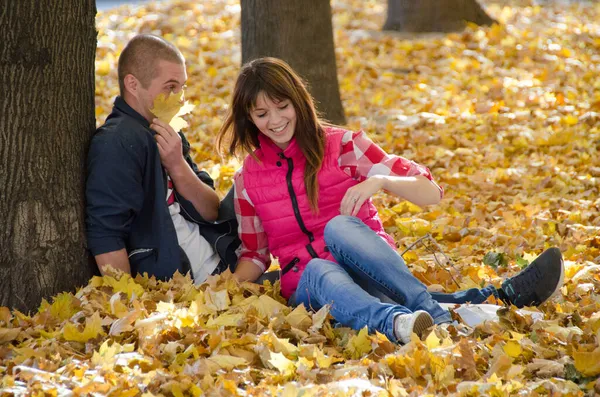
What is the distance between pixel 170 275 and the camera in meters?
3.62

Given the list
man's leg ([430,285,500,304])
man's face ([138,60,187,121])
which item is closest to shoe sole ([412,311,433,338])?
man's leg ([430,285,500,304])

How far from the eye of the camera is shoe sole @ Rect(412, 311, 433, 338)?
2850 mm

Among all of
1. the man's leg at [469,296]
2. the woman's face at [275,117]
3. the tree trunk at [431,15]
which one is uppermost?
the tree trunk at [431,15]

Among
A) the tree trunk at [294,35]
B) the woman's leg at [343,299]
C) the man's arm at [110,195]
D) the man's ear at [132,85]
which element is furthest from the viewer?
the tree trunk at [294,35]

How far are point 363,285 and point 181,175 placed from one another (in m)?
1.00

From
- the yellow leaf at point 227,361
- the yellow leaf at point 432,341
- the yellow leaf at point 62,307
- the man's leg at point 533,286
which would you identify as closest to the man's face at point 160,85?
the yellow leaf at point 62,307

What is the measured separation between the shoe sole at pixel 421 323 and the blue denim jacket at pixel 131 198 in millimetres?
1260

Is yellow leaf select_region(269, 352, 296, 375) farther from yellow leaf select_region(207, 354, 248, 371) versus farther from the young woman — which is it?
the young woman

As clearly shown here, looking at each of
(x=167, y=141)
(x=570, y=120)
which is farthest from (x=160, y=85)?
(x=570, y=120)

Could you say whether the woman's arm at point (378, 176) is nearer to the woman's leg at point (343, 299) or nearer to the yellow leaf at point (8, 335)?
the woman's leg at point (343, 299)

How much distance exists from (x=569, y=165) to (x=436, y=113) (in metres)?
1.86

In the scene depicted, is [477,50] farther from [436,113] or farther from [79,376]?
[79,376]

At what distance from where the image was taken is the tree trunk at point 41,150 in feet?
10.6

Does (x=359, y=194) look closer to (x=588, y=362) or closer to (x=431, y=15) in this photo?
(x=588, y=362)
